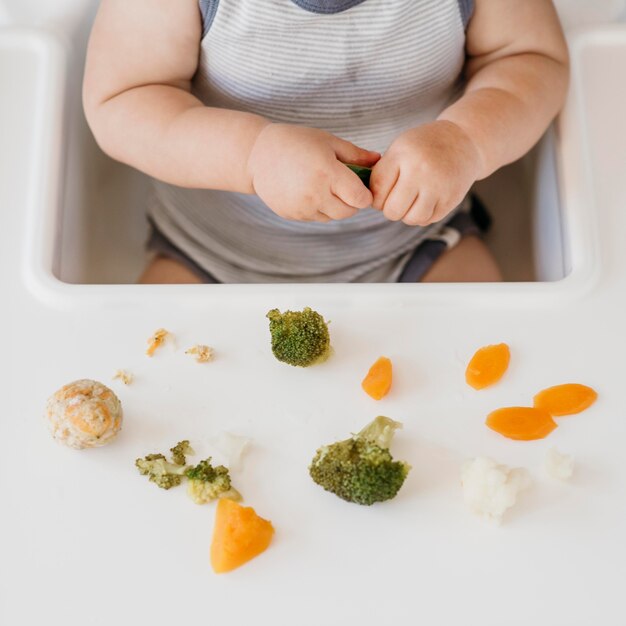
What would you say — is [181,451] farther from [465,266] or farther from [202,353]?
[465,266]

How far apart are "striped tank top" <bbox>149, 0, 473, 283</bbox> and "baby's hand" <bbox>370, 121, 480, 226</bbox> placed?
0.15 metres

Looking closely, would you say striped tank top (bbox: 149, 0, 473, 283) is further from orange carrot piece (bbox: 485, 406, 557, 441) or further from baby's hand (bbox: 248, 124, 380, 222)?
orange carrot piece (bbox: 485, 406, 557, 441)

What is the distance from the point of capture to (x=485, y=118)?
29.1 inches

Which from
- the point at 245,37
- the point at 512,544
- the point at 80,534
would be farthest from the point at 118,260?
the point at 512,544

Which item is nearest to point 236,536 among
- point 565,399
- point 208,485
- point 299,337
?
point 208,485

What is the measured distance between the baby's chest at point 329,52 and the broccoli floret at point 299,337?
0.28 metres

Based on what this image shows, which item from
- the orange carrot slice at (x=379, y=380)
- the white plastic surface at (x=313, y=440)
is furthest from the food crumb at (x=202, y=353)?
the orange carrot slice at (x=379, y=380)

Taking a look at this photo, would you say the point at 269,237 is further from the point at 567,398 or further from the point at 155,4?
the point at 567,398

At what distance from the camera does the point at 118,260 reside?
93 centimetres

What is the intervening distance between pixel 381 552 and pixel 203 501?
12 centimetres

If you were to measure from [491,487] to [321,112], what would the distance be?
43cm

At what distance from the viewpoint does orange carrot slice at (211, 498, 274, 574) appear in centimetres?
53

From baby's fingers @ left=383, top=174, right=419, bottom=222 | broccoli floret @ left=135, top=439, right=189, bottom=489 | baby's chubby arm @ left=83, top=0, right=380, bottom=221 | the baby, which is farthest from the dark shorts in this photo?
broccoli floret @ left=135, top=439, right=189, bottom=489

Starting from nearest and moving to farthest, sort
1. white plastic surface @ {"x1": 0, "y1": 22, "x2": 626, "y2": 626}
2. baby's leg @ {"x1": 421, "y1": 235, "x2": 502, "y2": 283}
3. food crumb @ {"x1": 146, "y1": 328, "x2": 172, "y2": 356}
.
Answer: white plastic surface @ {"x1": 0, "y1": 22, "x2": 626, "y2": 626}
food crumb @ {"x1": 146, "y1": 328, "x2": 172, "y2": 356}
baby's leg @ {"x1": 421, "y1": 235, "x2": 502, "y2": 283}
